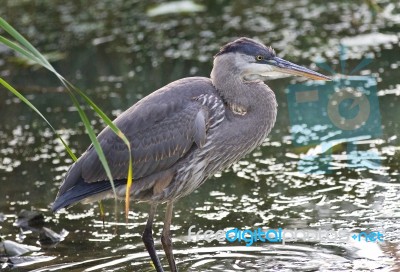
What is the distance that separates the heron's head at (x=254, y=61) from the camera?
560cm

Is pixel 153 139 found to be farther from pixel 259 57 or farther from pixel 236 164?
pixel 236 164

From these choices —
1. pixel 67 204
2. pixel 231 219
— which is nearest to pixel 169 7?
pixel 231 219

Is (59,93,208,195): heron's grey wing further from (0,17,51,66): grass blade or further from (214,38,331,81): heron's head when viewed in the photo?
(0,17,51,66): grass blade

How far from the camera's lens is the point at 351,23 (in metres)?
10.1

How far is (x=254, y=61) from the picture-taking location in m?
5.63

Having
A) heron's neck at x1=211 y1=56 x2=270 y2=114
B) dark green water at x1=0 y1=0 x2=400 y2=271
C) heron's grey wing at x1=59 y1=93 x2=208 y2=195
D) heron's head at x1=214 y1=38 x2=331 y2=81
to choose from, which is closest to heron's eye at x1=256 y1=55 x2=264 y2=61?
heron's head at x1=214 y1=38 x2=331 y2=81

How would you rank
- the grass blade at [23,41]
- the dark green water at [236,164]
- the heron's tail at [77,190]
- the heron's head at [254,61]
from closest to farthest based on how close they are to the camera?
the grass blade at [23,41] < the heron's tail at [77,190] < the heron's head at [254,61] < the dark green water at [236,164]

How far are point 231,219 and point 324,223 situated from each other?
673 millimetres

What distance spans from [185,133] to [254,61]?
2.08 feet

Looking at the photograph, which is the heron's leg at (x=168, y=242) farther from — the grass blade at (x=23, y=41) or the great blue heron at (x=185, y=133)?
the grass blade at (x=23, y=41)

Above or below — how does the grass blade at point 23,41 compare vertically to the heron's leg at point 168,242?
above

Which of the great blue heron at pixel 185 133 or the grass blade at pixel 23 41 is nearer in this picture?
the grass blade at pixel 23 41

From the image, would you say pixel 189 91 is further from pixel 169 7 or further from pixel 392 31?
pixel 169 7

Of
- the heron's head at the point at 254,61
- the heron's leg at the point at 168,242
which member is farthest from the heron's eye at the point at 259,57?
the heron's leg at the point at 168,242
